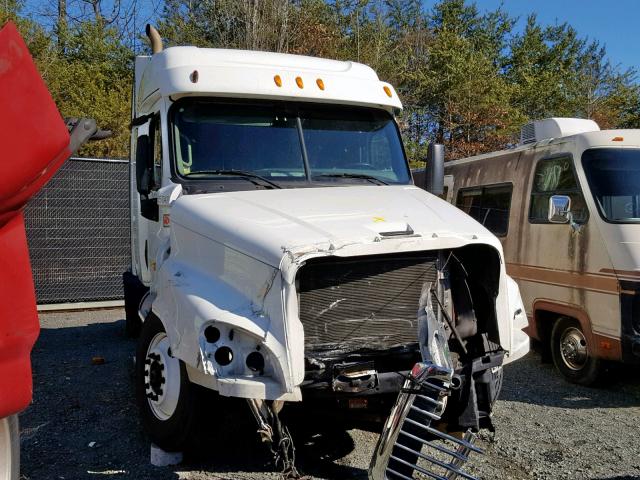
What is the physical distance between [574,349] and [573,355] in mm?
74

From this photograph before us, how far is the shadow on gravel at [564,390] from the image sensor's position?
596cm

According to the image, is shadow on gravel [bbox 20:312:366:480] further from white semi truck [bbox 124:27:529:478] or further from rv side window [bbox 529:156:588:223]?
rv side window [bbox 529:156:588:223]

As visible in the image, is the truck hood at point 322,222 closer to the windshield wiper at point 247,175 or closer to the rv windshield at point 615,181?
the windshield wiper at point 247,175

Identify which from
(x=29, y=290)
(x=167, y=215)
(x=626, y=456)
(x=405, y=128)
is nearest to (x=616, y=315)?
(x=626, y=456)

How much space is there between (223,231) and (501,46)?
26.9 m

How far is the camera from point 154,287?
15.6 feet

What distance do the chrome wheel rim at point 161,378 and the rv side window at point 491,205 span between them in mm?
5067

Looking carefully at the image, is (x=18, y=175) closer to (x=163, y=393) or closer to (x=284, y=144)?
(x=163, y=393)

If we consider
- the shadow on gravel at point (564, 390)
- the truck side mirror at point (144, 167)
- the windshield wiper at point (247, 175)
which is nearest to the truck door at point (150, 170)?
the truck side mirror at point (144, 167)

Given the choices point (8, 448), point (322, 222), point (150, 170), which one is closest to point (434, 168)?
point (322, 222)

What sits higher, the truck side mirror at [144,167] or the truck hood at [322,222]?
the truck side mirror at [144,167]

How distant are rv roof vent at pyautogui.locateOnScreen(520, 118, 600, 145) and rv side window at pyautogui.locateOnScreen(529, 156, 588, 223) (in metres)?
0.56

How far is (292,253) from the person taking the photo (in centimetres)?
340

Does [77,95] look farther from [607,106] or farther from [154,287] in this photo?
[607,106]
